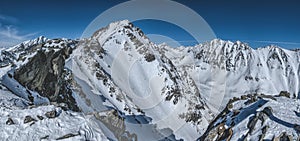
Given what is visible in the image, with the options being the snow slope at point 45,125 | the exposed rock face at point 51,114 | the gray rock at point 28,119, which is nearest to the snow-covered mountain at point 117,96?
the snow slope at point 45,125

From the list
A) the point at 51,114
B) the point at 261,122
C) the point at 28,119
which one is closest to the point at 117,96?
the point at 51,114

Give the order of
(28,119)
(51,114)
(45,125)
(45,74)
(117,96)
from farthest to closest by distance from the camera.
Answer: (117,96), (45,74), (51,114), (28,119), (45,125)

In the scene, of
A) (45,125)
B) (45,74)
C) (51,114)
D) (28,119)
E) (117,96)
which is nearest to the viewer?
(45,125)

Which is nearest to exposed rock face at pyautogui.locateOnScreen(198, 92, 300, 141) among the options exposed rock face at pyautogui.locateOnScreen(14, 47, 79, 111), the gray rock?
the gray rock

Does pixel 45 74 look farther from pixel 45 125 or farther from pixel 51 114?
pixel 45 125

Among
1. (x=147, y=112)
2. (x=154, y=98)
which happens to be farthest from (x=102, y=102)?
(x=154, y=98)

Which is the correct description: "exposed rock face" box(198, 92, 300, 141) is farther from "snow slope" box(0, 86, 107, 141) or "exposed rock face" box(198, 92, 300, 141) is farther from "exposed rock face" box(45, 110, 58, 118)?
"exposed rock face" box(45, 110, 58, 118)

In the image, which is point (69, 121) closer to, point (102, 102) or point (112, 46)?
point (102, 102)

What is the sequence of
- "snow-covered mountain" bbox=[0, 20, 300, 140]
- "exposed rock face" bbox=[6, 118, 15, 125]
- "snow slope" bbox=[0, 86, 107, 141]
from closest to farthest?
"snow slope" bbox=[0, 86, 107, 141] → "exposed rock face" bbox=[6, 118, 15, 125] → "snow-covered mountain" bbox=[0, 20, 300, 140]
